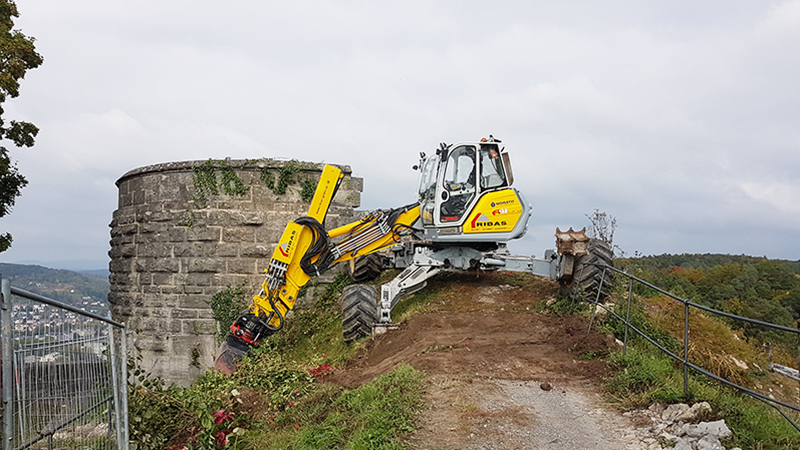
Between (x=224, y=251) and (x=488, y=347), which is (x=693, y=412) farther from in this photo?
(x=224, y=251)

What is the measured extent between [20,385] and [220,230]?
9.68 metres

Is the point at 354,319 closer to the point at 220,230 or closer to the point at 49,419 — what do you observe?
the point at 220,230

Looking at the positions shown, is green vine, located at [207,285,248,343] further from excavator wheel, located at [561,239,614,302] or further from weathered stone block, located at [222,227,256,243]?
excavator wheel, located at [561,239,614,302]

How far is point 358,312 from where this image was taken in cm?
980

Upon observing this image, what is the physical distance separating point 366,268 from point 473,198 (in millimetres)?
3646

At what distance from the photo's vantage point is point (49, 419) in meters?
4.00

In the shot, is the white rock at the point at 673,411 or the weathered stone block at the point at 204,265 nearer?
the white rock at the point at 673,411

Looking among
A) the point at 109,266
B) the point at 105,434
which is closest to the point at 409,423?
the point at 105,434

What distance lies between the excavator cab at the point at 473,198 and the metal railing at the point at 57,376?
21.7 feet

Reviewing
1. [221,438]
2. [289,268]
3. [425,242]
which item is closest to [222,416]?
[221,438]

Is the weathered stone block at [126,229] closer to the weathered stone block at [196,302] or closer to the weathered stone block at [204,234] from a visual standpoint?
the weathered stone block at [204,234]

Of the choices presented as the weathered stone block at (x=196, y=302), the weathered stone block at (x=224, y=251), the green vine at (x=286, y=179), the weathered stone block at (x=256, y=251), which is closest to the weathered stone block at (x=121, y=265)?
the weathered stone block at (x=196, y=302)

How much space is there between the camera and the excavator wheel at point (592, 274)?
9734 millimetres

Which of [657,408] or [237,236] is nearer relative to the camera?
[657,408]
